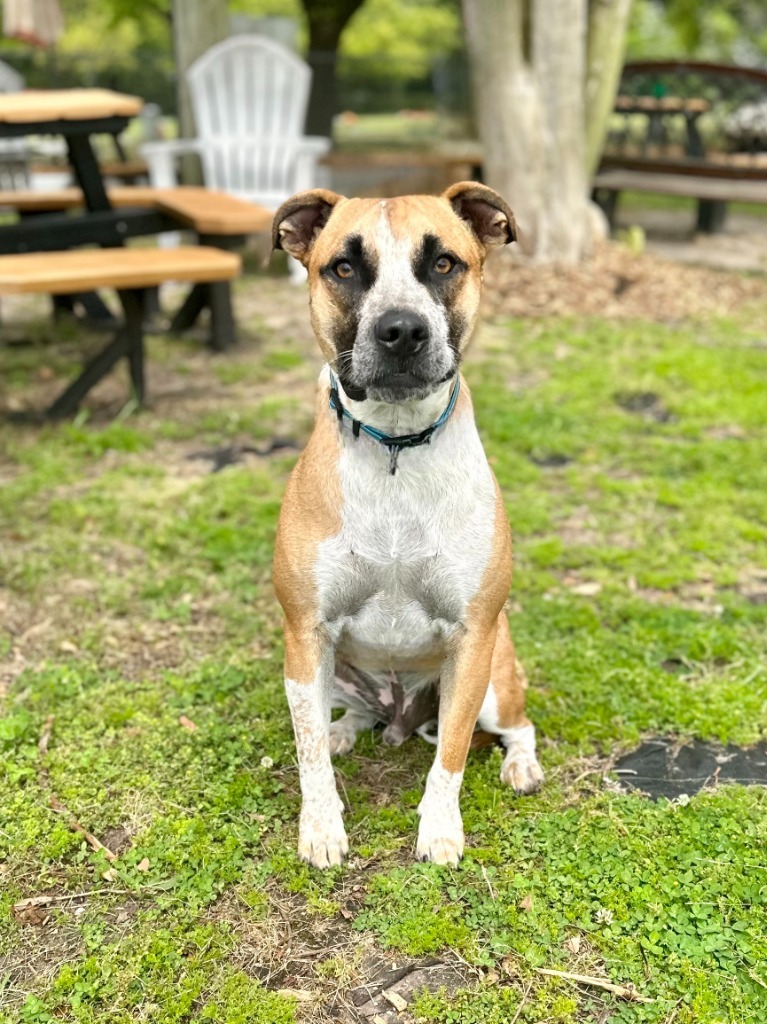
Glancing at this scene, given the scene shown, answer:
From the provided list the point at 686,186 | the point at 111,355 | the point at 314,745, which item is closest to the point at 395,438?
the point at 314,745

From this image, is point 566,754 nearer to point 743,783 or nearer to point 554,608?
point 743,783

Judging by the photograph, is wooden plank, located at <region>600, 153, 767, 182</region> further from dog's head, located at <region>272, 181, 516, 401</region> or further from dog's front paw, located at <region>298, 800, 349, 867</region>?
dog's front paw, located at <region>298, 800, 349, 867</region>

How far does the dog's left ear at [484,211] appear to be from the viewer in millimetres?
2600

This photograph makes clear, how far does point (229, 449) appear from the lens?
17.7ft

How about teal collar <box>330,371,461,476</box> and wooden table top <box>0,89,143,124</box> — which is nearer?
teal collar <box>330,371,461,476</box>

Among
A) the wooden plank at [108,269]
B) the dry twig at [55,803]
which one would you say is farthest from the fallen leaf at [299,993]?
the wooden plank at [108,269]

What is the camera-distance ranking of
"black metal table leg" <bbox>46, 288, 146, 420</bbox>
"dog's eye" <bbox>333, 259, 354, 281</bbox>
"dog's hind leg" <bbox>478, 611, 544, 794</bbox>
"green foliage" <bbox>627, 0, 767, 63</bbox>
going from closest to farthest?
"dog's eye" <bbox>333, 259, 354, 281</bbox>, "dog's hind leg" <bbox>478, 611, 544, 794</bbox>, "black metal table leg" <bbox>46, 288, 146, 420</bbox>, "green foliage" <bbox>627, 0, 767, 63</bbox>

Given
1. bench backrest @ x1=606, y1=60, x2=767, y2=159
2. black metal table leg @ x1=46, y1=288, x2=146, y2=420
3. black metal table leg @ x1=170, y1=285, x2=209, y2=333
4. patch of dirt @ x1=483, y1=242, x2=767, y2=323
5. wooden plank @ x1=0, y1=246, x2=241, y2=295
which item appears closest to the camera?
wooden plank @ x1=0, y1=246, x2=241, y2=295

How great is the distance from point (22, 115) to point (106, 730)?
398 cm

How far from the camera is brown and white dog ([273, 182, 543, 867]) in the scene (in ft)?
7.80

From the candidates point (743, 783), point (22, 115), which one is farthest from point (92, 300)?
point (743, 783)

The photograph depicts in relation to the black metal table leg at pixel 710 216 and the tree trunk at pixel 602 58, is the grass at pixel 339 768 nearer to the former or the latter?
the tree trunk at pixel 602 58

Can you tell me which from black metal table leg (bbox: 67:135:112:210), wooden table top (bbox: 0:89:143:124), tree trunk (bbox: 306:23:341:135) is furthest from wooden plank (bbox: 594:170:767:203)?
tree trunk (bbox: 306:23:341:135)

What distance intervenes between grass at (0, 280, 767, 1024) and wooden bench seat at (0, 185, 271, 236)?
5.46 ft
